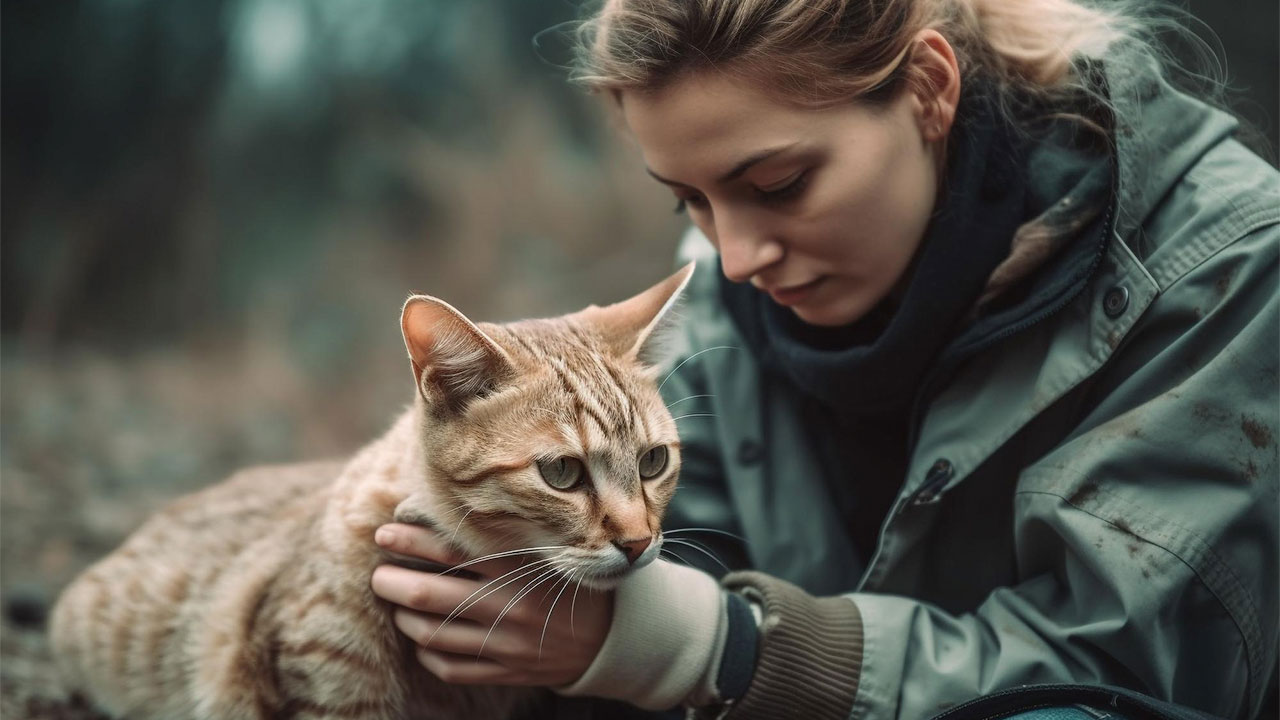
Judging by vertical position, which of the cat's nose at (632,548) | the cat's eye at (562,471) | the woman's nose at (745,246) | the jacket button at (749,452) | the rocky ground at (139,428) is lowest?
the rocky ground at (139,428)

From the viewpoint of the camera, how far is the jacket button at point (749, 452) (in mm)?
2281

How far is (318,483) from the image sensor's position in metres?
2.30

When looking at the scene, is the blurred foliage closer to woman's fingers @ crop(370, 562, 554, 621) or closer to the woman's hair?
the woman's hair

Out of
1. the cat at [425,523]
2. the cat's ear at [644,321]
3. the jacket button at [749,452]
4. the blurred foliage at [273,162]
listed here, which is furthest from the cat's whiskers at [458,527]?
the blurred foliage at [273,162]

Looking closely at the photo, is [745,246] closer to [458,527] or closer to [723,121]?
[723,121]

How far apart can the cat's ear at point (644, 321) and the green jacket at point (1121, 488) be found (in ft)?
1.67

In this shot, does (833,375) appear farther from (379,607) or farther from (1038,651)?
(379,607)

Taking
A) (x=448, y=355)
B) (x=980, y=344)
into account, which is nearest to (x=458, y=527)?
(x=448, y=355)

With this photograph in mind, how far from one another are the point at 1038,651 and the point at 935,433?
46cm

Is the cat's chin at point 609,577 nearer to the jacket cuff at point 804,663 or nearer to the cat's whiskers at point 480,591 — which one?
the cat's whiskers at point 480,591

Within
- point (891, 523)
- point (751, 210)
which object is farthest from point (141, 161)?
point (891, 523)

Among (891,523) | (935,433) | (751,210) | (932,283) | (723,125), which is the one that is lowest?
(891,523)

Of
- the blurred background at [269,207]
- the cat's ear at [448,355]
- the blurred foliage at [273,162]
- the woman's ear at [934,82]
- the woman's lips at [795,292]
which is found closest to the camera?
the cat's ear at [448,355]

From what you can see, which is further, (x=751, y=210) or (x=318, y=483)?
(x=318, y=483)
